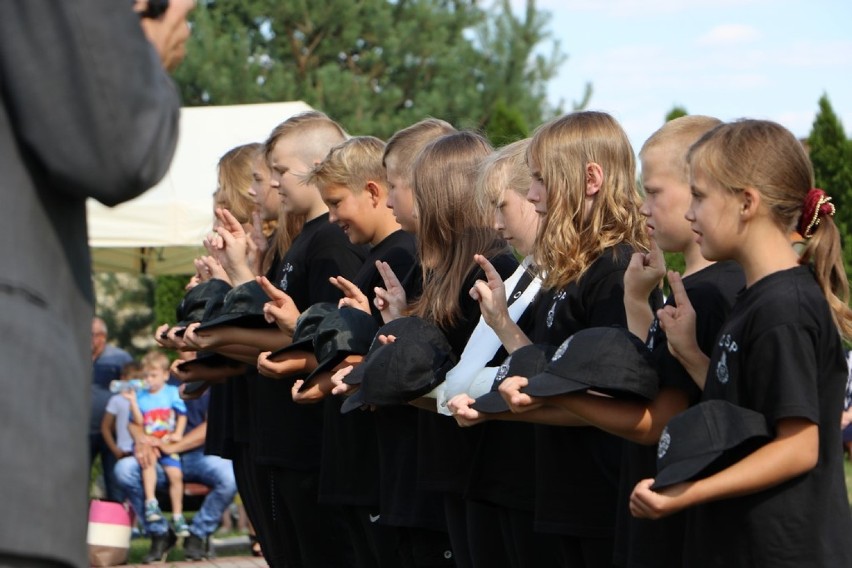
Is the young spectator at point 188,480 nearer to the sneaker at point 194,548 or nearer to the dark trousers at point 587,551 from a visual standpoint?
the sneaker at point 194,548

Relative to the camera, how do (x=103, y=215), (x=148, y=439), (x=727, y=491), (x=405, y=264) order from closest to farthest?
(x=727, y=491) < (x=405, y=264) < (x=148, y=439) < (x=103, y=215)

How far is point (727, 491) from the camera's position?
309 centimetres

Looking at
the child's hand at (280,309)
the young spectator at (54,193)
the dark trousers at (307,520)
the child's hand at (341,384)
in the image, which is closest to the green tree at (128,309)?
the dark trousers at (307,520)

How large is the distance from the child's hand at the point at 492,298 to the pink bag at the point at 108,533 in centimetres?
620

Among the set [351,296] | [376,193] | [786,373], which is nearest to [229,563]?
[376,193]

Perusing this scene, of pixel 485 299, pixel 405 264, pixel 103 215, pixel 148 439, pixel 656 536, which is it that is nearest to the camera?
pixel 656 536

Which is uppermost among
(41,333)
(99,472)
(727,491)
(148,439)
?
(41,333)

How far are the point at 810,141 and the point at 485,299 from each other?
464 inches

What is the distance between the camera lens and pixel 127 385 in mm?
12281

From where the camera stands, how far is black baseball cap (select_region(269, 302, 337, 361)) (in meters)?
5.36

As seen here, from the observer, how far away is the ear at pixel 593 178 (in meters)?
4.20

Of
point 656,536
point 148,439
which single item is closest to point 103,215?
point 148,439

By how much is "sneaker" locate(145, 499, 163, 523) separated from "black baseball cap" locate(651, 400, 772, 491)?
324 inches

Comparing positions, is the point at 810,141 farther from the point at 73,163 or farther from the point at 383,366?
the point at 73,163
